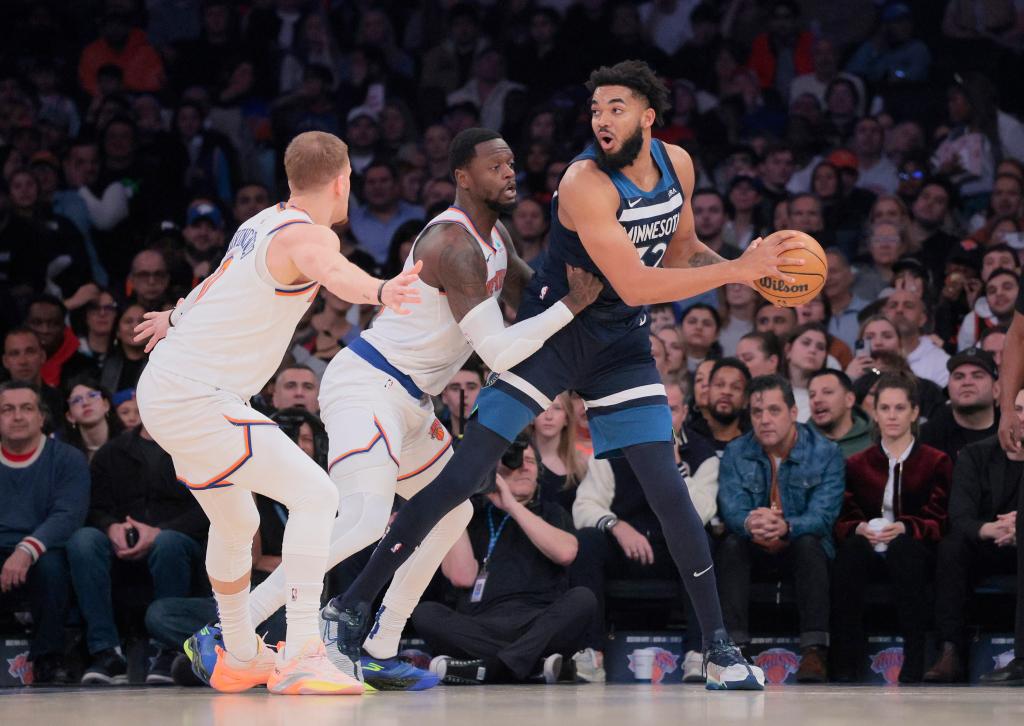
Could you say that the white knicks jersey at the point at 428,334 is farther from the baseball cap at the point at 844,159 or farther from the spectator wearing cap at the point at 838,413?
the baseball cap at the point at 844,159

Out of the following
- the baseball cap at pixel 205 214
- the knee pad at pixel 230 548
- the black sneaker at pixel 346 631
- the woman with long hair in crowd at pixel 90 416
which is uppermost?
the baseball cap at pixel 205 214

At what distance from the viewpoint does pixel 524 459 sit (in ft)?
25.3

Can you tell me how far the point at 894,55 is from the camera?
496 inches

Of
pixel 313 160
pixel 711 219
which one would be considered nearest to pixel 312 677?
pixel 313 160

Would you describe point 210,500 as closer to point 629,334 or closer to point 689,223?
point 629,334

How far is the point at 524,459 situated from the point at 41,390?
3.33m

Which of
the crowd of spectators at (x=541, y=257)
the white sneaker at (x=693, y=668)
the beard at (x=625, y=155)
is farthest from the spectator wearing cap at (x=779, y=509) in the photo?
the beard at (x=625, y=155)

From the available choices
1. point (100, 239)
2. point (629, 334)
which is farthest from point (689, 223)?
point (100, 239)

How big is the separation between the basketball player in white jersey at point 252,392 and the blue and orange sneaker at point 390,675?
0.45 metres

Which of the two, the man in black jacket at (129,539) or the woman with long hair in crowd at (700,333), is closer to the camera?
the man in black jacket at (129,539)

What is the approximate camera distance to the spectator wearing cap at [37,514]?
7.64 m

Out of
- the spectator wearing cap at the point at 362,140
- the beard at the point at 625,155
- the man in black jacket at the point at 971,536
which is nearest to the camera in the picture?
the beard at the point at 625,155

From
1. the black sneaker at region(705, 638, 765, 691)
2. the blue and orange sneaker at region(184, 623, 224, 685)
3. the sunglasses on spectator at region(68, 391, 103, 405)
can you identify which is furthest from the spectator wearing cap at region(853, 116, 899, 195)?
the blue and orange sneaker at region(184, 623, 224, 685)

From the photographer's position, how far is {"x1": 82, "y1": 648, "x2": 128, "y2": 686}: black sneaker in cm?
→ 745
